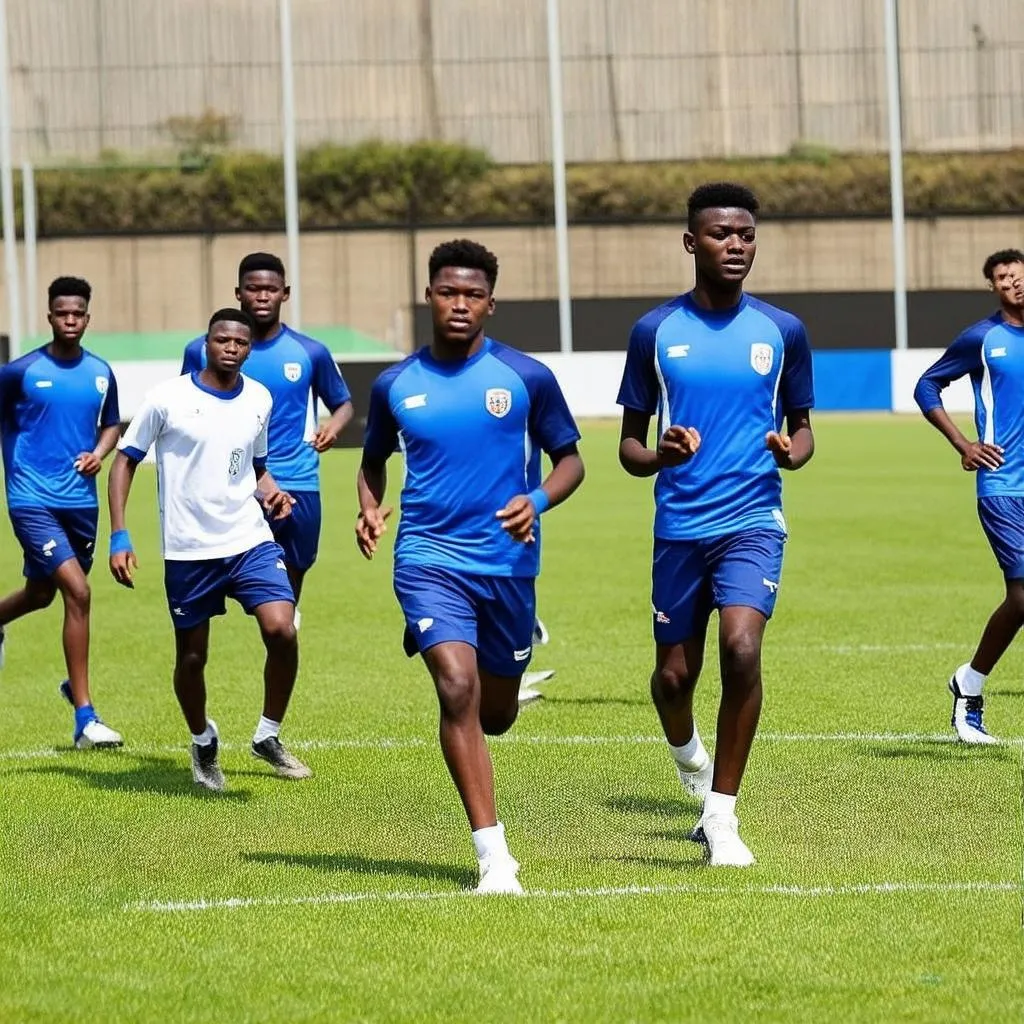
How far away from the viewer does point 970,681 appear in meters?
10.2

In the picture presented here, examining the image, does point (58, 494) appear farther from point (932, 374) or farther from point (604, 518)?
point (604, 518)

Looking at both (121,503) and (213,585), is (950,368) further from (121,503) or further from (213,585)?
(121,503)

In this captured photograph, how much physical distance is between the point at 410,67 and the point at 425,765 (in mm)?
50393

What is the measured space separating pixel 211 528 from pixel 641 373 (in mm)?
2600

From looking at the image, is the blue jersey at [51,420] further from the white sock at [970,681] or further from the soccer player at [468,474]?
the white sock at [970,681]

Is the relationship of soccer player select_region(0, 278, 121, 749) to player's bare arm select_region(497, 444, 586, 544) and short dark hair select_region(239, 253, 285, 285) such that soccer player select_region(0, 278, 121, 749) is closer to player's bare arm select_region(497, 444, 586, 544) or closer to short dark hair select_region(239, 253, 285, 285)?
short dark hair select_region(239, 253, 285, 285)

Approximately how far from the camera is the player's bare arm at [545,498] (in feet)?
23.8

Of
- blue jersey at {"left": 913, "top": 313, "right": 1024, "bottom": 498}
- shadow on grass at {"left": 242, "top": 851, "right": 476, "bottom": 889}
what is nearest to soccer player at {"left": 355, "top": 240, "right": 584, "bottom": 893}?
shadow on grass at {"left": 242, "top": 851, "right": 476, "bottom": 889}

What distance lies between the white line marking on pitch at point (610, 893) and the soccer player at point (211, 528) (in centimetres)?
250

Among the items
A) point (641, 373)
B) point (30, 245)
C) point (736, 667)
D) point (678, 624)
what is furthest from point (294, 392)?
point (30, 245)

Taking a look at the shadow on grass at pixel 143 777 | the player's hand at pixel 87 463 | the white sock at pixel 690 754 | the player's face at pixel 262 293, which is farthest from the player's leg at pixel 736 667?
the player's hand at pixel 87 463

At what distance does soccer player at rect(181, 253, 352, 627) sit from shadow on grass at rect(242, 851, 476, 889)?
3843 mm

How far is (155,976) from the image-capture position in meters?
5.87

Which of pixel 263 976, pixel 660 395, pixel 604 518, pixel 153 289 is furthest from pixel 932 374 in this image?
pixel 153 289
